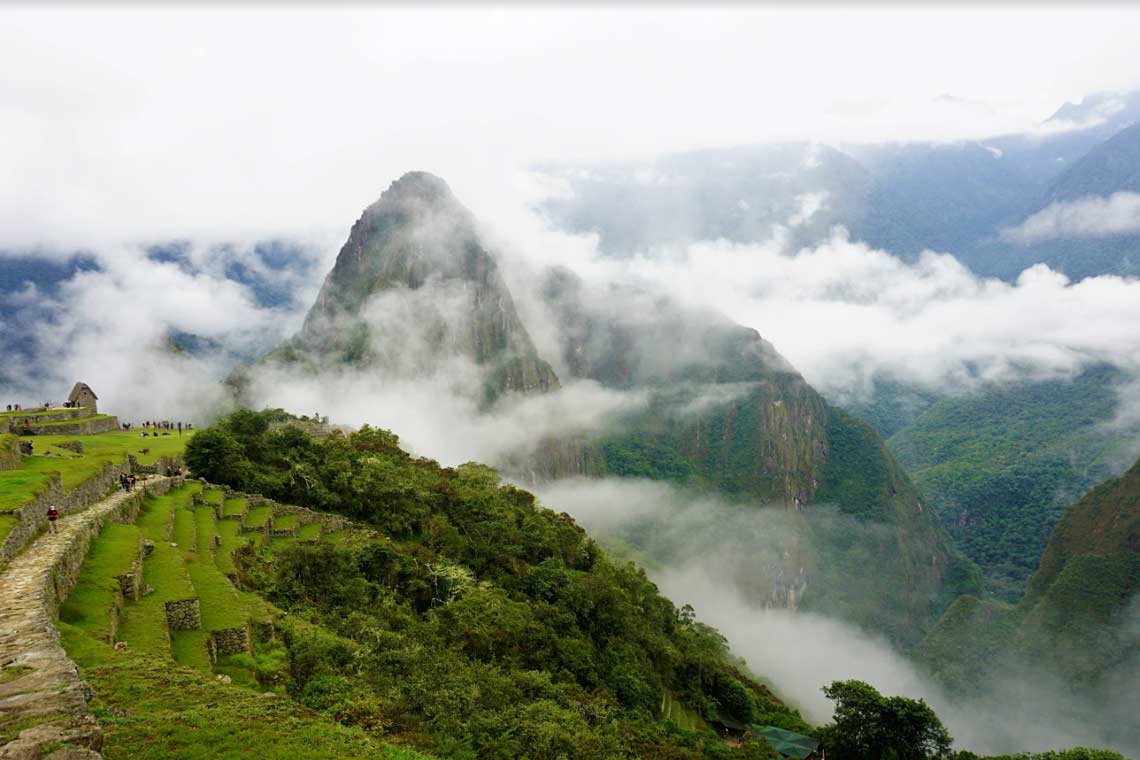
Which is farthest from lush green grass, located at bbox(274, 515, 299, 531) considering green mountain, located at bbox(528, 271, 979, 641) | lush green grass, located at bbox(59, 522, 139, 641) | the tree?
green mountain, located at bbox(528, 271, 979, 641)

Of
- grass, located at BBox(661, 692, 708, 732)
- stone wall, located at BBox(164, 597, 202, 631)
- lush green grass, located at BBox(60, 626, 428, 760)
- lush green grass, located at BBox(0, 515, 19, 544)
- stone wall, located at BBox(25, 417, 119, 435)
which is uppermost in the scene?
stone wall, located at BBox(25, 417, 119, 435)

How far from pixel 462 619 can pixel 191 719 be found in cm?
1385

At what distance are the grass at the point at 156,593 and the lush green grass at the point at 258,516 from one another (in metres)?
4.59

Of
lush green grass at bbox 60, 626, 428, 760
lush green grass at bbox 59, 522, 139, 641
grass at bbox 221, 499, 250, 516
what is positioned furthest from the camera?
grass at bbox 221, 499, 250, 516

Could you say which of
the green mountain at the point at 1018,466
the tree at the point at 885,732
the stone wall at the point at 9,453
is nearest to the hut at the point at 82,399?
the stone wall at the point at 9,453

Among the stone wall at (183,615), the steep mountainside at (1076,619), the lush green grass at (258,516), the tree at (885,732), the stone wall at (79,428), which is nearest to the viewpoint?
the stone wall at (183,615)

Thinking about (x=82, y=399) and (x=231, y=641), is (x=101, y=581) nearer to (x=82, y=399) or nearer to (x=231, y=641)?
(x=231, y=641)

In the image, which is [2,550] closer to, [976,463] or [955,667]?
[955,667]

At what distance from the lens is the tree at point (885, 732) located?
98.2 ft

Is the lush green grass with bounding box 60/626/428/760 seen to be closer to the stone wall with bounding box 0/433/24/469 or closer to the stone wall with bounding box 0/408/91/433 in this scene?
the stone wall with bounding box 0/433/24/469

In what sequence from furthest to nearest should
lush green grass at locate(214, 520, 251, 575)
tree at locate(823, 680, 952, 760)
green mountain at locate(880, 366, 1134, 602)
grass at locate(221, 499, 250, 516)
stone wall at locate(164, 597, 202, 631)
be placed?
→ green mountain at locate(880, 366, 1134, 602), tree at locate(823, 680, 952, 760), grass at locate(221, 499, 250, 516), lush green grass at locate(214, 520, 251, 575), stone wall at locate(164, 597, 202, 631)

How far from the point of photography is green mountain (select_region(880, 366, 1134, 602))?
13312 centimetres

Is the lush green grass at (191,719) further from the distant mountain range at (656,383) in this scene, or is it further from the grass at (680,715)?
the distant mountain range at (656,383)

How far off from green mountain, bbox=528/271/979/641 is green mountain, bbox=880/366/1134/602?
9.20 m
